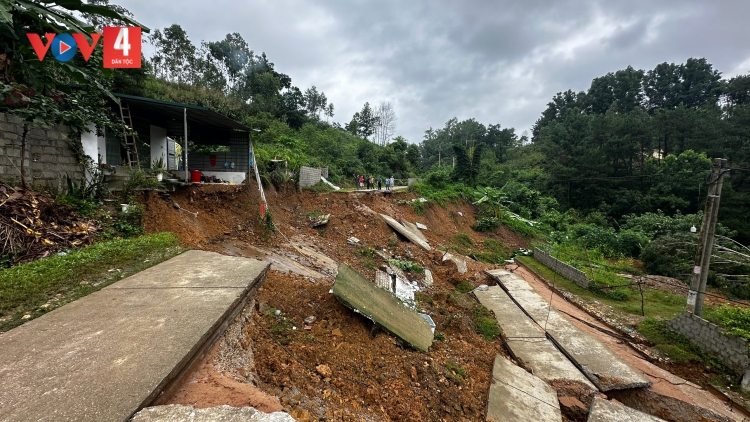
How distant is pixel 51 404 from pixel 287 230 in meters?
8.83

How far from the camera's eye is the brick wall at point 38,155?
5277 millimetres

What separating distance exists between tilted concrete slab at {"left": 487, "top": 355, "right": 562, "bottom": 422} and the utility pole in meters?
5.56

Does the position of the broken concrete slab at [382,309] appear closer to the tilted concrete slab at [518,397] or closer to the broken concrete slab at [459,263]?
the tilted concrete slab at [518,397]

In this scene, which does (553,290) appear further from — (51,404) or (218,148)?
(218,148)

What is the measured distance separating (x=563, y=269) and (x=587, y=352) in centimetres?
717

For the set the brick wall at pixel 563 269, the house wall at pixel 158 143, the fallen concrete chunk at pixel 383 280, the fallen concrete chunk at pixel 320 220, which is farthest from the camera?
the fallen concrete chunk at pixel 320 220

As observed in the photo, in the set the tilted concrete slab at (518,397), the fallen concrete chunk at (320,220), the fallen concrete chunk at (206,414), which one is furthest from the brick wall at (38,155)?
the tilted concrete slab at (518,397)

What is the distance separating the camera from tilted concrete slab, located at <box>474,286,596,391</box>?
5.52 meters

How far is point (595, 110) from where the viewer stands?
63688 mm

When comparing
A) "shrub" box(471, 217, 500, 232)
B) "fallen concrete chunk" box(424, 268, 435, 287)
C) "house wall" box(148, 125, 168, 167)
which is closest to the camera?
"fallen concrete chunk" box(424, 268, 435, 287)

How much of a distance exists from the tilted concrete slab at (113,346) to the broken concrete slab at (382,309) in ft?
4.30

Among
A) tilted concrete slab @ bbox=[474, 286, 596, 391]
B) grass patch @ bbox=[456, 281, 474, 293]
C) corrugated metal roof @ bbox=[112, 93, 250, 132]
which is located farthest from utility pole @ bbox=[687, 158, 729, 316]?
corrugated metal roof @ bbox=[112, 93, 250, 132]

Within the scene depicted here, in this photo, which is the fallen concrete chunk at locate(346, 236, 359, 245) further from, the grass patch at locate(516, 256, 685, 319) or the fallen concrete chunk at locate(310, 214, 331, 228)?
the grass patch at locate(516, 256, 685, 319)

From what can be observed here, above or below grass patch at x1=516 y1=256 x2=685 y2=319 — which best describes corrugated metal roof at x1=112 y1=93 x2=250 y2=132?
above
